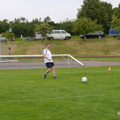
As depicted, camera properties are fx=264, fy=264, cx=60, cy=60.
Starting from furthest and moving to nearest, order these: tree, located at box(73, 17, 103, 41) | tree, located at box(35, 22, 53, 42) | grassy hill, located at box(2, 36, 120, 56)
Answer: tree, located at box(73, 17, 103, 41)
tree, located at box(35, 22, 53, 42)
grassy hill, located at box(2, 36, 120, 56)

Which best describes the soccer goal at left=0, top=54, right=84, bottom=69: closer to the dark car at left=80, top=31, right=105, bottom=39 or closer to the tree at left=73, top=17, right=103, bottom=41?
the tree at left=73, top=17, right=103, bottom=41

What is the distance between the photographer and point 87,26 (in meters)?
49.3

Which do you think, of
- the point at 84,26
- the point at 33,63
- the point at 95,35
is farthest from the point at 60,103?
the point at 95,35

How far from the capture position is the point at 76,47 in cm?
4691

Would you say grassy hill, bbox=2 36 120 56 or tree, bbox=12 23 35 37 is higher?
tree, bbox=12 23 35 37

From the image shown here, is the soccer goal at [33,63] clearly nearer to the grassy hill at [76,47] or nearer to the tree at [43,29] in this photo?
the grassy hill at [76,47]

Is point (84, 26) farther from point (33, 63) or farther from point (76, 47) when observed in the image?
point (33, 63)

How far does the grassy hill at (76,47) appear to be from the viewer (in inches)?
1735

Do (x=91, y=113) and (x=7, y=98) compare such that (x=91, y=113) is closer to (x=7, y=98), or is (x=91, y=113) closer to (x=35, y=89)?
(x=7, y=98)

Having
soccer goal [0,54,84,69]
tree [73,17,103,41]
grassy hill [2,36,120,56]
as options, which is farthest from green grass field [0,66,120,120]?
tree [73,17,103,41]

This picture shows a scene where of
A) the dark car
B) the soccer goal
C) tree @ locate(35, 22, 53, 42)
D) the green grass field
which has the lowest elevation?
the soccer goal

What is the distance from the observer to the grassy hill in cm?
4406

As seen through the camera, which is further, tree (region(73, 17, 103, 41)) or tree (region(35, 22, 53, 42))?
tree (region(73, 17, 103, 41))

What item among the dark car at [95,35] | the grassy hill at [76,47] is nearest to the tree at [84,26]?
the grassy hill at [76,47]
